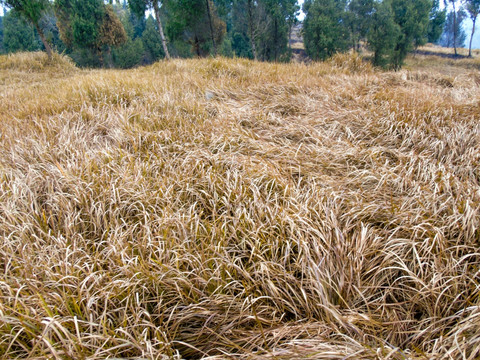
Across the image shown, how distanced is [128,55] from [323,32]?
1917 cm

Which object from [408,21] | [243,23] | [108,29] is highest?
[243,23]

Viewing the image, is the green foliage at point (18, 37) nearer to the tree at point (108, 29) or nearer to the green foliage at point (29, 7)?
the tree at point (108, 29)

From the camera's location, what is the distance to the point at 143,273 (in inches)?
49.1

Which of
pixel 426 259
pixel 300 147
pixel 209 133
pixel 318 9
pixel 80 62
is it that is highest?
pixel 318 9

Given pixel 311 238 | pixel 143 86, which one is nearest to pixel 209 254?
pixel 311 238

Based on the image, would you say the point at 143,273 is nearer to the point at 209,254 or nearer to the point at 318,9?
the point at 209,254

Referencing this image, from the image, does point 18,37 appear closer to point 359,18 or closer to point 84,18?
point 84,18

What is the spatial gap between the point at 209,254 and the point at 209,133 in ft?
5.32

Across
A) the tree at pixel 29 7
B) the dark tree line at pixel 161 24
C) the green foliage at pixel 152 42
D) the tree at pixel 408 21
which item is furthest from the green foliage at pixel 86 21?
the tree at pixel 408 21

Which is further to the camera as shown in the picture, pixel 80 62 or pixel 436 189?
pixel 80 62

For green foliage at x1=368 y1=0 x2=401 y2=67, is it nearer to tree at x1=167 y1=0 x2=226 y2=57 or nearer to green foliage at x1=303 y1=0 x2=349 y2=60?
green foliage at x1=303 y1=0 x2=349 y2=60

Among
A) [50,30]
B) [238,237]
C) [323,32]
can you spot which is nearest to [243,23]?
[323,32]

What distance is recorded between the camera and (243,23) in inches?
913

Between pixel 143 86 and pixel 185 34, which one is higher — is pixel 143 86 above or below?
below
